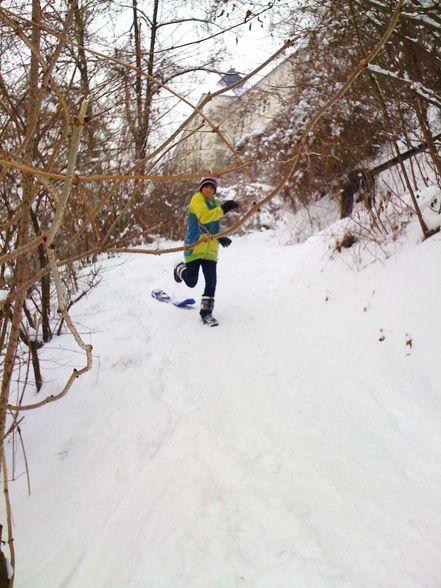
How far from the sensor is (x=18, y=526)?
193cm

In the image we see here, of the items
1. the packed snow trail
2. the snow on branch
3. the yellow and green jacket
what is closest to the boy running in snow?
the yellow and green jacket

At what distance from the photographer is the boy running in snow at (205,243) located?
13.9ft

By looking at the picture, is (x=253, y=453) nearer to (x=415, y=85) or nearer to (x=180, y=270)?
(x=415, y=85)

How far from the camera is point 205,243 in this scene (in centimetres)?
451

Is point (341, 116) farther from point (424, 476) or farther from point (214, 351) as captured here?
point (424, 476)

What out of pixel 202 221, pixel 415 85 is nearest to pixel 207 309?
pixel 202 221

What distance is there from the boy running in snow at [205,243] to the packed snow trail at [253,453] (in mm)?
389

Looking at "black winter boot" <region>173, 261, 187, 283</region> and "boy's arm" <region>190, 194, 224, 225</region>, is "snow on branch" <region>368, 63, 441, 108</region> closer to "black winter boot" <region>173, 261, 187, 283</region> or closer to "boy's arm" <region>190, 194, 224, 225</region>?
"boy's arm" <region>190, 194, 224, 225</region>

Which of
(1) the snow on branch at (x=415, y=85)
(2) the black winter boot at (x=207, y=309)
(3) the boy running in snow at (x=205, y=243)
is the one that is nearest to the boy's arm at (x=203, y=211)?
(3) the boy running in snow at (x=205, y=243)

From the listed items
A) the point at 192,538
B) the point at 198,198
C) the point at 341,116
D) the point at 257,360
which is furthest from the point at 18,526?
the point at 341,116

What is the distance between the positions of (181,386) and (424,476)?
5.29 ft

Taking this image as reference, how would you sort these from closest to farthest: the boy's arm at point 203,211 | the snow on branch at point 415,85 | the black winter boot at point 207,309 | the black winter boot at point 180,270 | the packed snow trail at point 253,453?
1. the packed snow trail at point 253,453
2. the snow on branch at point 415,85
3. the boy's arm at point 203,211
4. the black winter boot at point 207,309
5. the black winter boot at point 180,270

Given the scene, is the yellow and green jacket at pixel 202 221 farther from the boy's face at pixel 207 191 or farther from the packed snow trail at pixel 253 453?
the packed snow trail at pixel 253 453

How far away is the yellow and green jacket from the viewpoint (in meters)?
4.20
